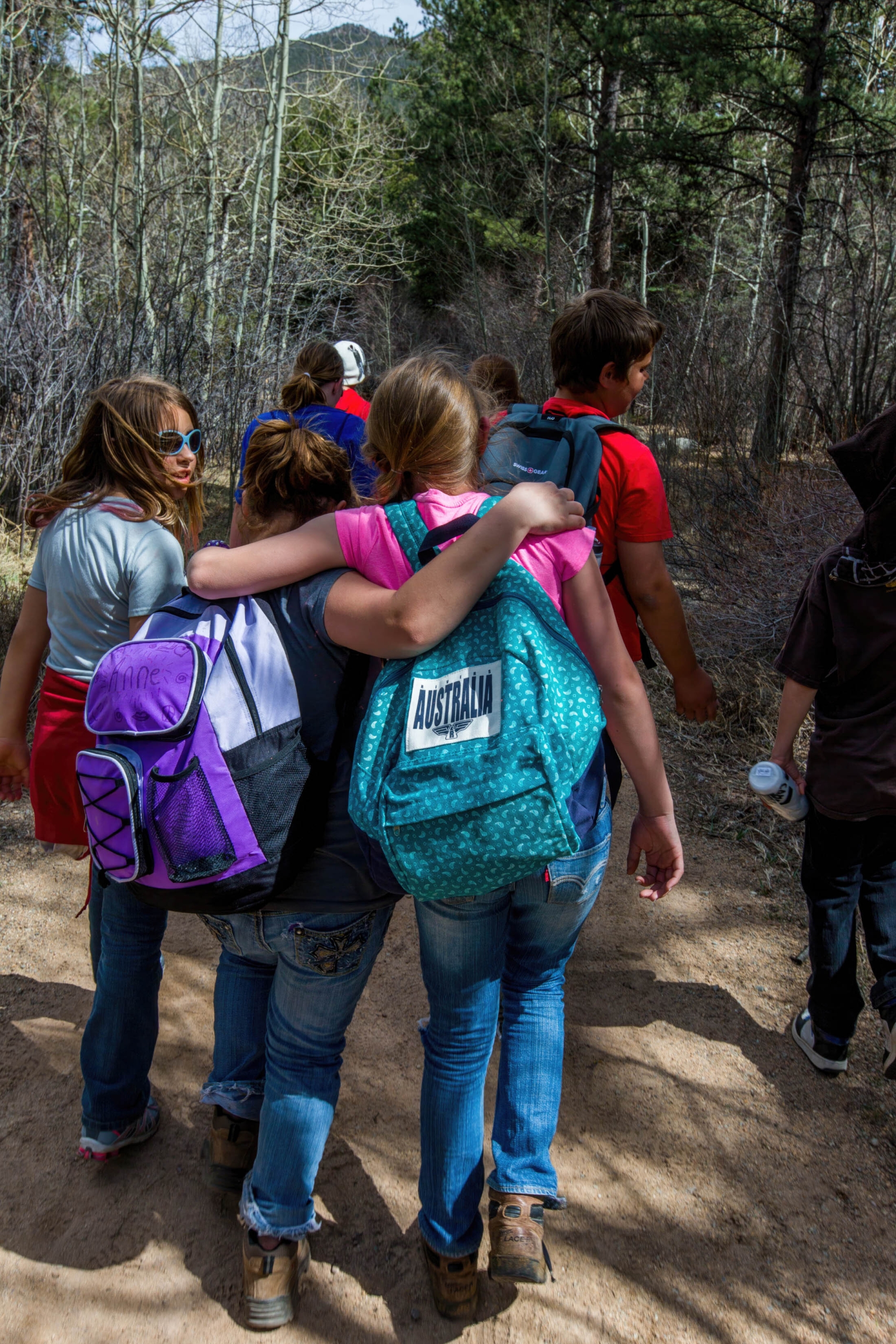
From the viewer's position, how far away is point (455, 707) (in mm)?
1437

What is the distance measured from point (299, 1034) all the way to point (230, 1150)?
57 cm

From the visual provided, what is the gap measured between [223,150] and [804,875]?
15489mm

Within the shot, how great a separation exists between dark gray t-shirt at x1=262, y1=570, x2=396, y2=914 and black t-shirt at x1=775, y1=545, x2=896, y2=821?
1.27m

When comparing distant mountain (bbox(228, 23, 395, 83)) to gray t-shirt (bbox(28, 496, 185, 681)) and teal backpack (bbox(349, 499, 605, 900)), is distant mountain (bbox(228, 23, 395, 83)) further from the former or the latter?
teal backpack (bbox(349, 499, 605, 900))

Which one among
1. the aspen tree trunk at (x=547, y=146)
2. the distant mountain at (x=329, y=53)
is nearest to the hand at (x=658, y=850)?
the distant mountain at (x=329, y=53)

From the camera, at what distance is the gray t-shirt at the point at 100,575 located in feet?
6.49

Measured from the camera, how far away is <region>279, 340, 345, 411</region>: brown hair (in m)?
4.18

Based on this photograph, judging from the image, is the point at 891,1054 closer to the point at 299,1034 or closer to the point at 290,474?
the point at 299,1034

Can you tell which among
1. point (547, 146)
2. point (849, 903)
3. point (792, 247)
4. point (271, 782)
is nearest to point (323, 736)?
point (271, 782)

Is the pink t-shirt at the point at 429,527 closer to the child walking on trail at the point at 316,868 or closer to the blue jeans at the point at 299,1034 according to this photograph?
the child walking on trail at the point at 316,868

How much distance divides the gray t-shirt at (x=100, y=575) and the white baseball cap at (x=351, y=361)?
263 cm

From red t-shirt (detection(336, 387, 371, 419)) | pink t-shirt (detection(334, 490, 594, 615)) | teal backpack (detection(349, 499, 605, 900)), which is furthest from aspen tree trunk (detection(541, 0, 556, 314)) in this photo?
teal backpack (detection(349, 499, 605, 900))

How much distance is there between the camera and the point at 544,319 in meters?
18.8

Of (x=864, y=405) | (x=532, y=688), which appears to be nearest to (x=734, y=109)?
→ (x=864, y=405)
